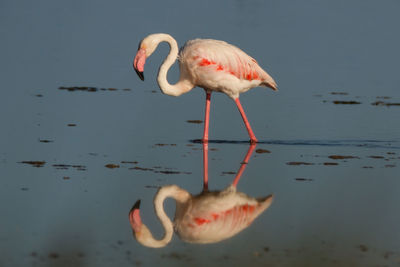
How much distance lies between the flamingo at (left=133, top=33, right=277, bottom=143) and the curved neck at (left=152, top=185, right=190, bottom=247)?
268 cm

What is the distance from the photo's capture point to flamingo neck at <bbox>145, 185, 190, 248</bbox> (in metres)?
7.39

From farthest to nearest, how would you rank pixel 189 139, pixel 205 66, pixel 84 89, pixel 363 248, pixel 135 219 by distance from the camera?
pixel 84 89 < pixel 205 66 < pixel 189 139 < pixel 135 219 < pixel 363 248

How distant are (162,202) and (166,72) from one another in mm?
3650

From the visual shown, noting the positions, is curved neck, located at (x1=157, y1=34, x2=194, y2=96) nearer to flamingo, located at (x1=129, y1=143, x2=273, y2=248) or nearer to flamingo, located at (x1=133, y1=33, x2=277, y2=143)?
flamingo, located at (x1=133, y1=33, x2=277, y2=143)

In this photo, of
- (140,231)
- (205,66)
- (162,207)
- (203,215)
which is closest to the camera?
(140,231)

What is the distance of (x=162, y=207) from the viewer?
27.6 ft

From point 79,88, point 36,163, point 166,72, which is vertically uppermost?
point 166,72

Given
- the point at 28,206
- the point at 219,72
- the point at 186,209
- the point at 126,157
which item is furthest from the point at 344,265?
the point at 219,72

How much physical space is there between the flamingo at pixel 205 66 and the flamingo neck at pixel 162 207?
8.84 ft

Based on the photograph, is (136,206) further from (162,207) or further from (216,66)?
(216,66)

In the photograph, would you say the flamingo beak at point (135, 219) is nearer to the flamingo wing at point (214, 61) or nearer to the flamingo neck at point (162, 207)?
the flamingo neck at point (162, 207)

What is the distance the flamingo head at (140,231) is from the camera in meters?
7.36

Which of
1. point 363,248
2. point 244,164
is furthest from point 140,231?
point 244,164

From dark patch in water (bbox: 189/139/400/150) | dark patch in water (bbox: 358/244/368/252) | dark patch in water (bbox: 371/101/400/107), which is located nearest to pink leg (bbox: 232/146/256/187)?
dark patch in water (bbox: 189/139/400/150)
